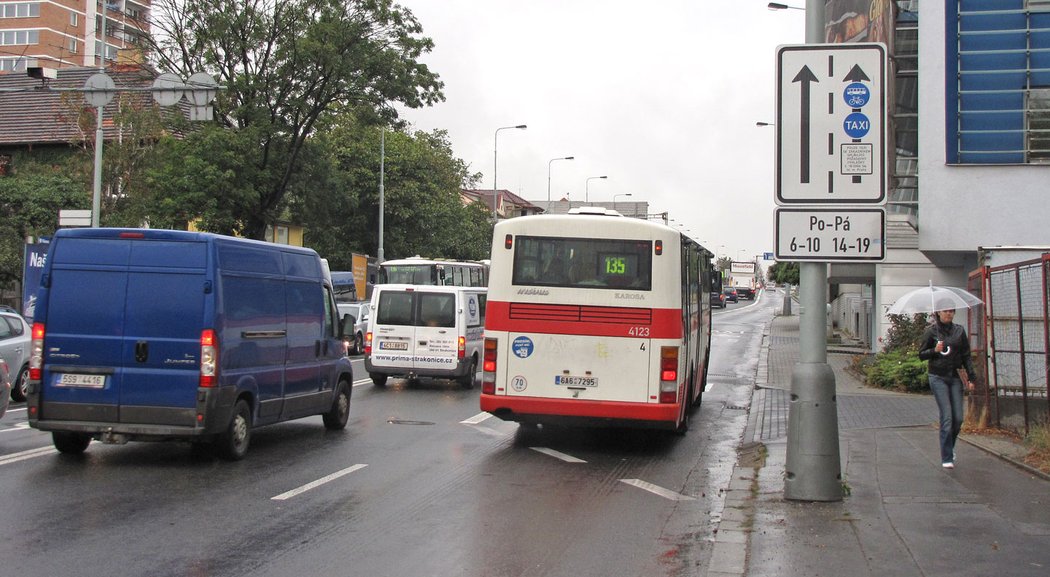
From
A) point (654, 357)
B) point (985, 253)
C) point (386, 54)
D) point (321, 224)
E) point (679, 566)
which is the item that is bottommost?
point (679, 566)

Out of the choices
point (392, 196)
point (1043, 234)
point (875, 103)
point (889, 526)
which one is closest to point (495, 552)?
point (889, 526)

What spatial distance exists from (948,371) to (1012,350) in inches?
127

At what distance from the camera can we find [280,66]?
34531 mm

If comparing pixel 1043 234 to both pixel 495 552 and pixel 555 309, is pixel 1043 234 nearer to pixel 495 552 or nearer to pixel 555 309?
pixel 555 309

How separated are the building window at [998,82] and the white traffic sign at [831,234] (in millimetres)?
15824

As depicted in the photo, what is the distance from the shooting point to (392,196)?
191 ft

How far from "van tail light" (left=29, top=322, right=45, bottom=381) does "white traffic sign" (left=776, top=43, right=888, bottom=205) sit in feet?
24.6

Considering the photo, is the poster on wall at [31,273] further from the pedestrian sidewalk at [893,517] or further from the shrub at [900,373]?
the pedestrian sidewalk at [893,517]

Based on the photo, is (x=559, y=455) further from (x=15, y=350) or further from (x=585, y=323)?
(x=15, y=350)

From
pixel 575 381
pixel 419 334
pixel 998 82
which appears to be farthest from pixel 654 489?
pixel 998 82

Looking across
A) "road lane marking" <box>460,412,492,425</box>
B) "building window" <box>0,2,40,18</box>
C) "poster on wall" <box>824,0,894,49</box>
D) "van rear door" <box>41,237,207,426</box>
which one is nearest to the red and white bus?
"road lane marking" <box>460,412,492,425</box>

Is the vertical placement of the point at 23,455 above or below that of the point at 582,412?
below

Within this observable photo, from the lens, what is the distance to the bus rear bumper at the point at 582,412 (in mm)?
12523

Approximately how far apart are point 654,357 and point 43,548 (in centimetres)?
730
